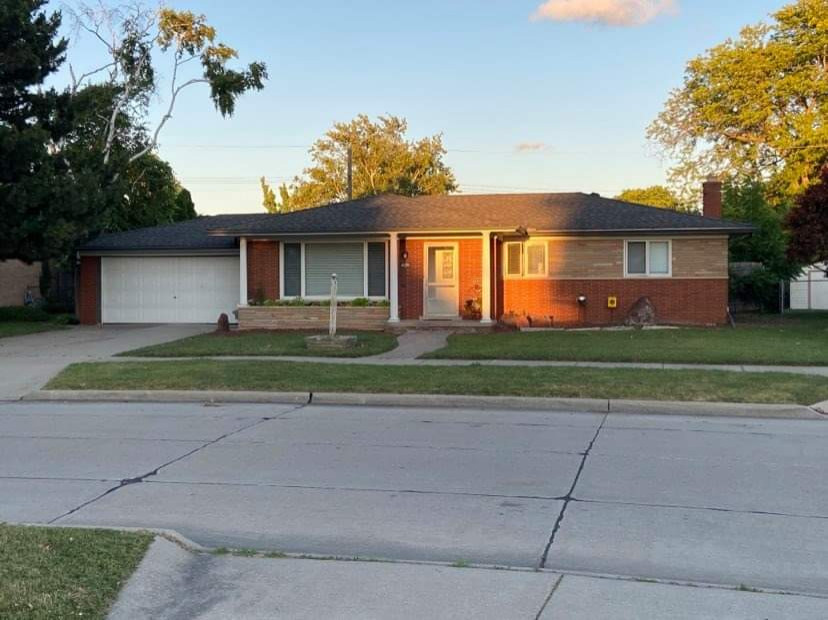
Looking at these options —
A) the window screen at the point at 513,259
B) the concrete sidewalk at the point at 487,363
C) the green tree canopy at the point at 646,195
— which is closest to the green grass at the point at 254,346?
the concrete sidewalk at the point at 487,363

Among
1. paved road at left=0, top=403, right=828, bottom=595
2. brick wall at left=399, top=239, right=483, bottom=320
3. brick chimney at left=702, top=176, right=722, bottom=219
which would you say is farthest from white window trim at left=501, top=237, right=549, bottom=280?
paved road at left=0, top=403, right=828, bottom=595

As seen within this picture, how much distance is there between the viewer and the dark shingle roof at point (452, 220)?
21625 millimetres

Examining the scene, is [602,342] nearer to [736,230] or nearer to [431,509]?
[736,230]

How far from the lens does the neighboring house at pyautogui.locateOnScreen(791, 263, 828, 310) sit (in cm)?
3372

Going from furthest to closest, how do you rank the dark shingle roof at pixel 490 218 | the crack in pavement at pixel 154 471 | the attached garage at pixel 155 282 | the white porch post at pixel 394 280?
the attached garage at pixel 155 282
the white porch post at pixel 394 280
the dark shingle roof at pixel 490 218
the crack in pavement at pixel 154 471

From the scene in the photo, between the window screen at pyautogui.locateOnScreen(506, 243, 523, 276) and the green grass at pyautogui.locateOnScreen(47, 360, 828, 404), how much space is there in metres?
9.15

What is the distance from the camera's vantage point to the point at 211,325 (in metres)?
24.8

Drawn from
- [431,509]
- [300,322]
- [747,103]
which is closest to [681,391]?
[431,509]

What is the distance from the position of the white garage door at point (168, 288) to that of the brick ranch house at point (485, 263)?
2.74m

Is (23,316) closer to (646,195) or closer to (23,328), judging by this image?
(23,328)

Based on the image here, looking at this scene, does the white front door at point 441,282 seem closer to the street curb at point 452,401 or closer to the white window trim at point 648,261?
the white window trim at point 648,261

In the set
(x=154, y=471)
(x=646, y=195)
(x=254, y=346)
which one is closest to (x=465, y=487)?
(x=154, y=471)

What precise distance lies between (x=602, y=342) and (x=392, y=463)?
10.6 meters

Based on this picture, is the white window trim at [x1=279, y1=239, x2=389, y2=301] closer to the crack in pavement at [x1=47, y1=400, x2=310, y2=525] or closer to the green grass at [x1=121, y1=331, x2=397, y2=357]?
the green grass at [x1=121, y1=331, x2=397, y2=357]
